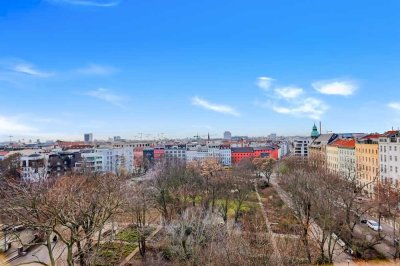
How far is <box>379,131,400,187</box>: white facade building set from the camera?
47944 millimetres

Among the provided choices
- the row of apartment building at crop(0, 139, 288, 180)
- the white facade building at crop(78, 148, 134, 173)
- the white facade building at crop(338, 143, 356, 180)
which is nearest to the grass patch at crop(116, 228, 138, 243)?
the row of apartment building at crop(0, 139, 288, 180)

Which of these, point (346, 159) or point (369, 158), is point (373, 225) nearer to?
point (369, 158)

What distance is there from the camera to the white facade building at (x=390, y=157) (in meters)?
47.9

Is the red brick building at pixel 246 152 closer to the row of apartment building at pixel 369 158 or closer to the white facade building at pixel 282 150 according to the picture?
the white facade building at pixel 282 150

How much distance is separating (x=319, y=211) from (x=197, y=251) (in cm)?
1273

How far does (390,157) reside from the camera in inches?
1954

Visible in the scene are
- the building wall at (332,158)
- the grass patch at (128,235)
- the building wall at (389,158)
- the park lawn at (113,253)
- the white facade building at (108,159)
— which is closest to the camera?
the park lawn at (113,253)

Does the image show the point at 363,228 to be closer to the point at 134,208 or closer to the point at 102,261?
the point at 134,208

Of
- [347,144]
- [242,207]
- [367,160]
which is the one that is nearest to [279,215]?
[242,207]

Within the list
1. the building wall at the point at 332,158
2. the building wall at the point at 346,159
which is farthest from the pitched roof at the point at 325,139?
the building wall at the point at 346,159

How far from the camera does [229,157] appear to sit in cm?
13100

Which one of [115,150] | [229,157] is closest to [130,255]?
[115,150]

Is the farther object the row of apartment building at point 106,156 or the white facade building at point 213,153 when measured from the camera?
the white facade building at point 213,153

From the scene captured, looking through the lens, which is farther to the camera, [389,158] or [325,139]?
[325,139]
